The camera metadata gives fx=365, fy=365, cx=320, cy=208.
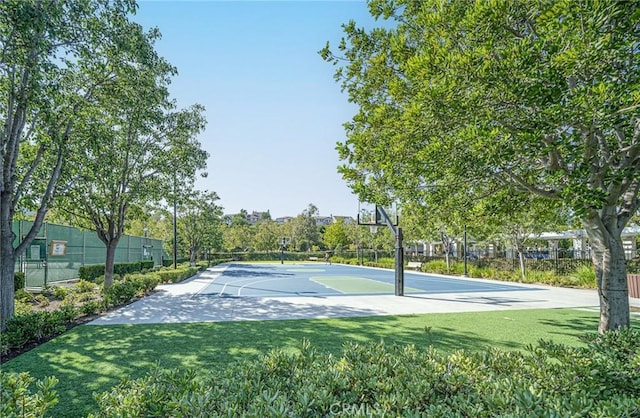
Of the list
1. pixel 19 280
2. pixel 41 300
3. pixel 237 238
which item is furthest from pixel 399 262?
pixel 237 238

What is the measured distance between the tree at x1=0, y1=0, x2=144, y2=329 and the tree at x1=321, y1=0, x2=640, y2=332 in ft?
16.8

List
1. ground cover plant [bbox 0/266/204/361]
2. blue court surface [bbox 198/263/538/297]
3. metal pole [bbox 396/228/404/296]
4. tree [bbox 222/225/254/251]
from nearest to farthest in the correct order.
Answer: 1. ground cover plant [bbox 0/266/204/361]
2. metal pole [bbox 396/228/404/296]
3. blue court surface [bbox 198/263/538/297]
4. tree [bbox 222/225/254/251]

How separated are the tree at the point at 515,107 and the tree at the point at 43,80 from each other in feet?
16.8

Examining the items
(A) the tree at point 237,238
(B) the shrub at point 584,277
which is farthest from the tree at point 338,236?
(B) the shrub at point 584,277

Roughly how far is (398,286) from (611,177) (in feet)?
33.8

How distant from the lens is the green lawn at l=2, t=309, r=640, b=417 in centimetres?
544

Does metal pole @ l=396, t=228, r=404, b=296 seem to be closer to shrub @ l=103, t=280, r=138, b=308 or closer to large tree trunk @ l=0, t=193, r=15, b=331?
shrub @ l=103, t=280, r=138, b=308

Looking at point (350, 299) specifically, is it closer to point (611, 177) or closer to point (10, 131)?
point (611, 177)

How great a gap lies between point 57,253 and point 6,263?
9058mm

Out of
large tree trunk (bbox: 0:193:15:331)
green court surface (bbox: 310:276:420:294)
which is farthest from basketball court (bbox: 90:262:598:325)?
green court surface (bbox: 310:276:420:294)

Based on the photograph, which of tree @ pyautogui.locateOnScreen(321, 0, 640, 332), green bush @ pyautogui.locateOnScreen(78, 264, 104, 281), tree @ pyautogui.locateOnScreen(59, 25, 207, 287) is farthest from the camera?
green bush @ pyautogui.locateOnScreen(78, 264, 104, 281)

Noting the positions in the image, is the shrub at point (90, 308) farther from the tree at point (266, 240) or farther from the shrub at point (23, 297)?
the tree at point (266, 240)

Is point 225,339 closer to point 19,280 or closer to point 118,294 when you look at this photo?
point 118,294

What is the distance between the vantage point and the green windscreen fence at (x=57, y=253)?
48.1 feet
